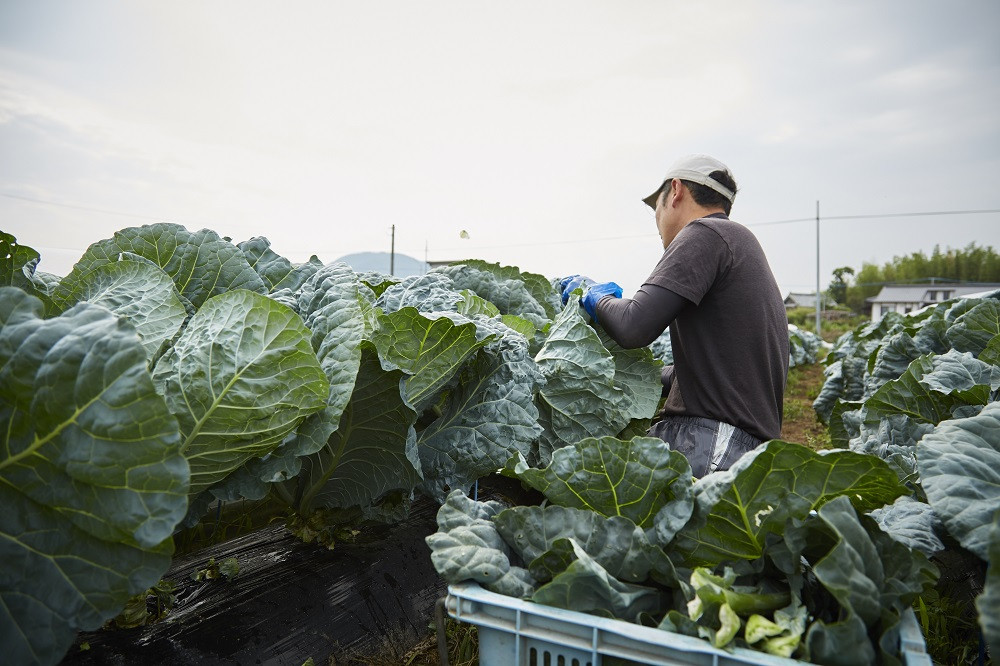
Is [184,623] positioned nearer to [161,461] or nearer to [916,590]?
[161,461]

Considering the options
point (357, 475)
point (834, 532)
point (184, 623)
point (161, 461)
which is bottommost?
point (184, 623)

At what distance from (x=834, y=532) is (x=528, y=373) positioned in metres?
1.33

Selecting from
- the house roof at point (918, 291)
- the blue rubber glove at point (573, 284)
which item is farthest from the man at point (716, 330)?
the house roof at point (918, 291)

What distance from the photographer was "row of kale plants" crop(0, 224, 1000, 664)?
1.27 meters

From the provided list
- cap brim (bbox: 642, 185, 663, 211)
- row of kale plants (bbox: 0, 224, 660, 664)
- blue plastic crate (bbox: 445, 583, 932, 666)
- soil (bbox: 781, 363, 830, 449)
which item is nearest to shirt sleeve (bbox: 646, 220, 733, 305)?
row of kale plants (bbox: 0, 224, 660, 664)

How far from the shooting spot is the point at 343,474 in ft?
→ 7.53

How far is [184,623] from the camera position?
1.80m

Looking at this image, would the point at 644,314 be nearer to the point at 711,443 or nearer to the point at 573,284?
the point at 711,443

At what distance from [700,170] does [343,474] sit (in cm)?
202

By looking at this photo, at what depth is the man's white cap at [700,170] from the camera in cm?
286

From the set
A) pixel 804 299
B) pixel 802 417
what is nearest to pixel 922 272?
pixel 804 299

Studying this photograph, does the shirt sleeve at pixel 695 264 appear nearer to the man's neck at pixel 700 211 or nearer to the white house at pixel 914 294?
the man's neck at pixel 700 211

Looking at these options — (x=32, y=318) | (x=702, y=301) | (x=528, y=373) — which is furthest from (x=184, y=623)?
(x=702, y=301)

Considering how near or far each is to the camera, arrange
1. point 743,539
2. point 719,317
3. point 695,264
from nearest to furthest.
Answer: point 743,539
point 695,264
point 719,317
